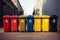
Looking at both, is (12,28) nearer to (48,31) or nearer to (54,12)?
(48,31)

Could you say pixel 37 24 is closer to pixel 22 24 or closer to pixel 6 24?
pixel 22 24

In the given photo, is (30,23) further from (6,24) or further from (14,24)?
(6,24)

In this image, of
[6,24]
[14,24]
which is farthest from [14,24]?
[6,24]

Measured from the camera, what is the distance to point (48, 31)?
357 inches

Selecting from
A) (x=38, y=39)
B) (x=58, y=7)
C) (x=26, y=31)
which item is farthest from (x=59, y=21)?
(x=38, y=39)

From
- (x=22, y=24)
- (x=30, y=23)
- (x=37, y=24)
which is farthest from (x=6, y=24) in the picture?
(x=37, y=24)

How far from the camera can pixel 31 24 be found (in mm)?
9070

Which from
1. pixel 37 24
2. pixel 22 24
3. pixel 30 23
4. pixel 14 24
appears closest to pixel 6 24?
pixel 14 24

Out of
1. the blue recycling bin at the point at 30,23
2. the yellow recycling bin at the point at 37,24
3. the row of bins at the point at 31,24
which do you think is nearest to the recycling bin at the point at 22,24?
the row of bins at the point at 31,24

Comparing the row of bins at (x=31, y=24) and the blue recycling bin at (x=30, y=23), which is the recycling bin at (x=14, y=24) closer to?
the row of bins at (x=31, y=24)

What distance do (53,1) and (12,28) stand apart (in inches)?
160

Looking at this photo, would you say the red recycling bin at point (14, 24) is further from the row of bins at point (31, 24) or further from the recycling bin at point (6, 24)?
the recycling bin at point (6, 24)

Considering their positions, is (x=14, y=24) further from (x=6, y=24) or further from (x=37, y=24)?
(x=37, y=24)

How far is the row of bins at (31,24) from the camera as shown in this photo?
9016mm
